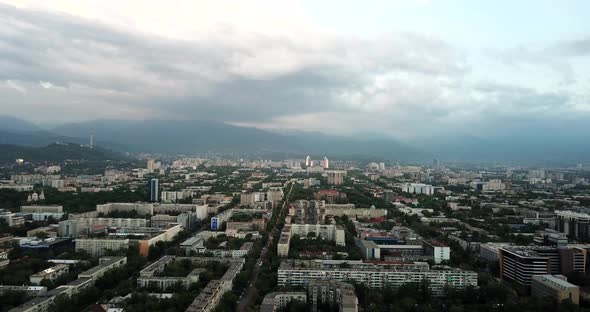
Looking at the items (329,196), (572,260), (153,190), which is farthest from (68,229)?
(572,260)

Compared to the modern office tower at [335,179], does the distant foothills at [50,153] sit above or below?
above

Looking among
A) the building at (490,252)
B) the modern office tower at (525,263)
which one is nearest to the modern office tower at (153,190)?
the building at (490,252)

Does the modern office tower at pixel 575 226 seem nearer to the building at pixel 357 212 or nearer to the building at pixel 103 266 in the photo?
the building at pixel 357 212

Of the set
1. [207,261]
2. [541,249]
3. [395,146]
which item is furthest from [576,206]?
[395,146]

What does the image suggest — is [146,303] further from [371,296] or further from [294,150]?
Result: [294,150]

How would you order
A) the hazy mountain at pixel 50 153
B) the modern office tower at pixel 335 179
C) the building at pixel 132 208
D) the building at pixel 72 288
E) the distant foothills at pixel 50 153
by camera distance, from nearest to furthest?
1. the building at pixel 72 288
2. the building at pixel 132 208
3. the modern office tower at pixel 335 179
4. the distant foothills at pixel 50 153
5. the hazy mountain at pixel 50 153

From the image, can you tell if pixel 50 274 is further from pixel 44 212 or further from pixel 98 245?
pixel 44 212
